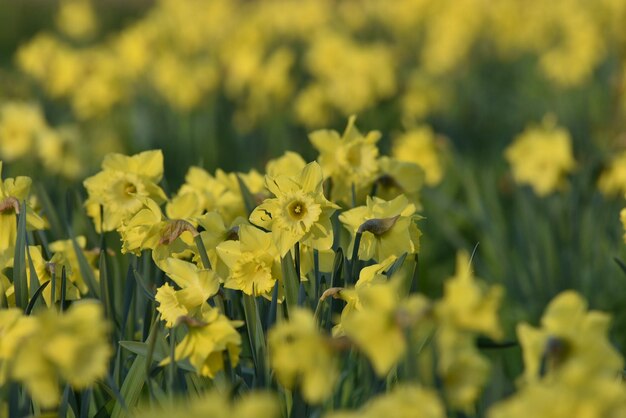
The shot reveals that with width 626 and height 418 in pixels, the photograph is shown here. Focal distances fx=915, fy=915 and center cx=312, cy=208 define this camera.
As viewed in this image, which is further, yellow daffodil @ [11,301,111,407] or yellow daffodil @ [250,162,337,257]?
yellow daffodil @ [250,162,337,257]

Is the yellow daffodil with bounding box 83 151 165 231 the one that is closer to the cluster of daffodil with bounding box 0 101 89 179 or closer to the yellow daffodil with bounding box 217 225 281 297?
the yellow daffodil with bounding box 217 225 281 297

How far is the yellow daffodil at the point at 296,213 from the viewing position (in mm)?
1690

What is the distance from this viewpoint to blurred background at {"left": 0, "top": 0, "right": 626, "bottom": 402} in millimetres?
3188

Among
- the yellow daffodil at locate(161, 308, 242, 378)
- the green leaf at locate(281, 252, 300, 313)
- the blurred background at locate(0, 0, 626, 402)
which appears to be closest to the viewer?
the yellow daffodil at locate(161, 308, 242, 378)

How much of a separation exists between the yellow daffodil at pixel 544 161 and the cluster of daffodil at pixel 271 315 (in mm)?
1154

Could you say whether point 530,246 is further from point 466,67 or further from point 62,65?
point 466,67

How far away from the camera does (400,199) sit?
→ 1.78m

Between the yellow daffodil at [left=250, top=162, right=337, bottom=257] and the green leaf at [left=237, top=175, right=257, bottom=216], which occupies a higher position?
the yellow daffodil at [left=250, top=162, right=337, bottom=257]

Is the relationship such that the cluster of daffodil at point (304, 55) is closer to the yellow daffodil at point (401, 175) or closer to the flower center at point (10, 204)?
the yellow daffodil at point (401, 175)

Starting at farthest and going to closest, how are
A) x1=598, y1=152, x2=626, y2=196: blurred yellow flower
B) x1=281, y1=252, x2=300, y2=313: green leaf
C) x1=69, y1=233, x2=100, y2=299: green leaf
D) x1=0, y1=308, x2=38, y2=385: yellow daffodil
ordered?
1. x1=598, y1=152, x2=626, y2=196: blurred yellow flower
2. x1=69, y1=233, x2=100, y2=299: green leaf
3. x1=281, y1=252, x2=300, y2=313: green leaf
4. x1=0, y1=308, x2=38, y2=385: yellow daffodil

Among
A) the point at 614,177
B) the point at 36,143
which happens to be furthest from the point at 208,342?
the point at 36,143

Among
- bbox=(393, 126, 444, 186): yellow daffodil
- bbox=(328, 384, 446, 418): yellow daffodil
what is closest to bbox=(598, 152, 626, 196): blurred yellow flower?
bbox=(393, 126, 444, 186): yellow daffodil

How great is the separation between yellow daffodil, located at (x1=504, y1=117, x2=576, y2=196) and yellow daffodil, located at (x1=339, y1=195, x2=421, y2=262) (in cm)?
153

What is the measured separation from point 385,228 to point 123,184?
0.63 m
